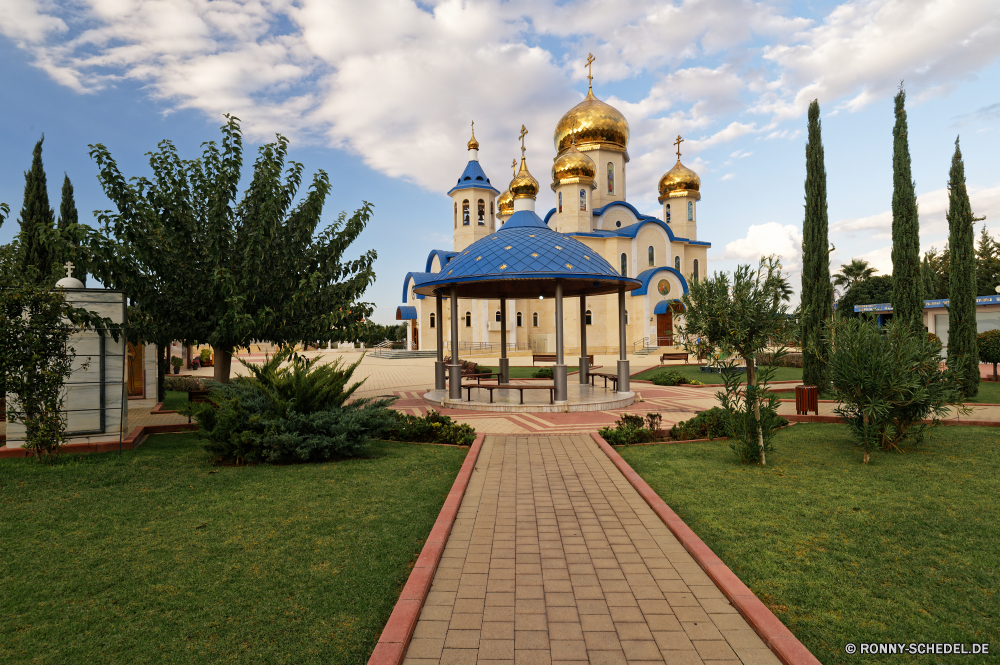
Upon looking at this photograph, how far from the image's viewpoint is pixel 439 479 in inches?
258

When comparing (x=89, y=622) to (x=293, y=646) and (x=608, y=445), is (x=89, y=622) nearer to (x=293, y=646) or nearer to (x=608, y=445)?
(x=293, y=646)

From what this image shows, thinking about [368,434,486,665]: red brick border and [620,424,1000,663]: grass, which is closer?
[368,434,486,665]: red brick border

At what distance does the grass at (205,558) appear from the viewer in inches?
121

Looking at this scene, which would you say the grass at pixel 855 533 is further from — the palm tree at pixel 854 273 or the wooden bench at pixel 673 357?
the palm tree at pixel 854 273

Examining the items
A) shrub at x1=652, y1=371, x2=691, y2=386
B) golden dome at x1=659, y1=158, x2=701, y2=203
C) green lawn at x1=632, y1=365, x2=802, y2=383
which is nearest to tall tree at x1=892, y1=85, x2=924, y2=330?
green lawn at x1=632, y1=365, x2=802, y2=383

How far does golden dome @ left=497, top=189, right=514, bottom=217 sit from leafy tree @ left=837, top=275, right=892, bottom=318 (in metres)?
29.7

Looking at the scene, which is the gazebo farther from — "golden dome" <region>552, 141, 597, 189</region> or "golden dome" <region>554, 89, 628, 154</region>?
"golden dome" <region>554, 89, 628, 154</region>

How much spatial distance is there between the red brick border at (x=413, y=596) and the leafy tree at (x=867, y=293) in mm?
50163

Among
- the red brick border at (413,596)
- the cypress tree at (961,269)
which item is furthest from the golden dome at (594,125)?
the red brick border at (413,596)

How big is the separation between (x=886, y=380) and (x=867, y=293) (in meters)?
47.8

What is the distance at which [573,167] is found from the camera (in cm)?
3612

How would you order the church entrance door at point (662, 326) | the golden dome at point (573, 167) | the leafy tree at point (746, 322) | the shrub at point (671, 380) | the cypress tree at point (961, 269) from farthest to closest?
the church entrance door at point (662, 326) < the golden dome at point (573, 167) < the shrub at point (671, 380) < the cypress tree at point (961, 269) < the leafy tree at point (746, 322)

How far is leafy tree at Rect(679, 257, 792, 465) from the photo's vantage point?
689 centimetres

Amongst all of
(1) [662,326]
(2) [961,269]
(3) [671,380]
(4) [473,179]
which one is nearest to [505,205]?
(4) [473,179]
